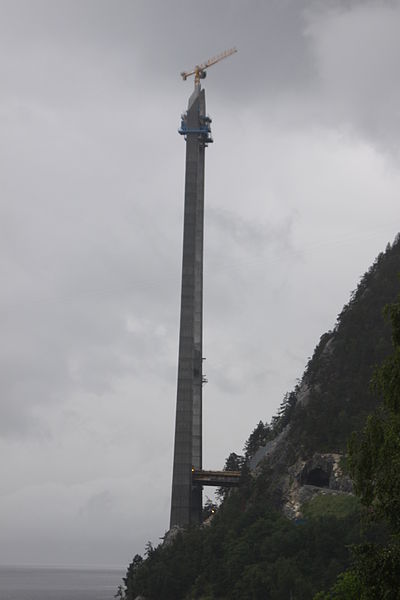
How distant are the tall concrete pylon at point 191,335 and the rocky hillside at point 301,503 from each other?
8974mm

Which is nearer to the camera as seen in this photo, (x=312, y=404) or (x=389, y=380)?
(x=389, y=380)

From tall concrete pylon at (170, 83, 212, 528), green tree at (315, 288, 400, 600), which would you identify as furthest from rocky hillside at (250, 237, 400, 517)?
green tree at (315, 288, 400, 600)

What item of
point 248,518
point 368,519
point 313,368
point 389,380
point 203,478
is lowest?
point 368,519

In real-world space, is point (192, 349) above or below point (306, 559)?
above

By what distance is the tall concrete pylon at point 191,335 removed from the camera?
123125mm

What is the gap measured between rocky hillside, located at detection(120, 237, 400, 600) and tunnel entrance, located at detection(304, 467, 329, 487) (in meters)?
0.13

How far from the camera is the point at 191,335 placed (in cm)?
13188

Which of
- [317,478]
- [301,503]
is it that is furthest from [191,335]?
[301,503]

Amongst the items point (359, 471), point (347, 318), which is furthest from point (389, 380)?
point (347, 318)

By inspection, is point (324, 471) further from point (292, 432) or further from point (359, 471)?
point (359, 471)

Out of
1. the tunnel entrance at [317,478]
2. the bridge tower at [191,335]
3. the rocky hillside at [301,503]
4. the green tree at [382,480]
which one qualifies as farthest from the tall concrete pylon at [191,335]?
the green tree at [382,480]

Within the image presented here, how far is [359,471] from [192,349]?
105663 mm

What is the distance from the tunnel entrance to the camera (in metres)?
99.7

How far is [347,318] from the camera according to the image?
125 m
